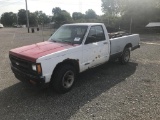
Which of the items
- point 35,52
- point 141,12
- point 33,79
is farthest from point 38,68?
point 141,12

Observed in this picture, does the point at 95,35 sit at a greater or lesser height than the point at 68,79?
greater

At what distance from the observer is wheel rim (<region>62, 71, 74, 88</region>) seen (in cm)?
484

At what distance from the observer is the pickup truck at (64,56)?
436 cm

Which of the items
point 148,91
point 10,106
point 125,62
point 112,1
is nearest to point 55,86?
point 10,106

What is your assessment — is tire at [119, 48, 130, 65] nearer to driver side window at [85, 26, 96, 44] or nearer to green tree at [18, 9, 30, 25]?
driver side window at [85, 26, 96, 44]

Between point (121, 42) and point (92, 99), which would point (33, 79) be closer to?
point (92, 99)

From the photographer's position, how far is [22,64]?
4.65 m

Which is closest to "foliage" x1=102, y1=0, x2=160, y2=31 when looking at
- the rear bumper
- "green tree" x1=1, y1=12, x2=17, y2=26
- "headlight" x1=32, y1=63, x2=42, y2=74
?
the rear bumper

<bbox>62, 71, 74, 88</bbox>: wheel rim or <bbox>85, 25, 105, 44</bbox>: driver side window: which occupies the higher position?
<bbox>85, 25, 105, 44</bbox>: driver side window

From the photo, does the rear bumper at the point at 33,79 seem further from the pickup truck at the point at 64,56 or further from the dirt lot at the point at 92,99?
the dirt lot at the point at 92,99

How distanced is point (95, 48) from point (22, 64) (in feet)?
7.37

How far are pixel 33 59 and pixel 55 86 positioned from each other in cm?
92

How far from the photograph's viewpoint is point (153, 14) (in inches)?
1118

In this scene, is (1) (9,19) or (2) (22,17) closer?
(2) (22,17)
